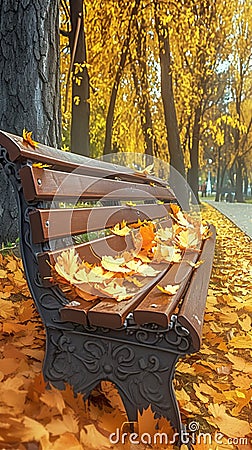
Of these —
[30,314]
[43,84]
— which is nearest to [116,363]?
[30,314]

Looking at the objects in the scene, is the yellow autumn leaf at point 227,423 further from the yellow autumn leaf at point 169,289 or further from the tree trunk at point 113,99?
the tree trunk at point 113,99

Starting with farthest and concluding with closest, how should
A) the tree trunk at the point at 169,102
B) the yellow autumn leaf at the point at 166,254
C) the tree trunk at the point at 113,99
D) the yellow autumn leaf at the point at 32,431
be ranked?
1. the tree trunk at the point at 113,99
2. the tree trunk at the point at 169,102
3. the yellow autumn leaf at the point at 166,254
4. the yellow autumn leaf at the point at 32,431

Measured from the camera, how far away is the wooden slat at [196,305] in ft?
4.35

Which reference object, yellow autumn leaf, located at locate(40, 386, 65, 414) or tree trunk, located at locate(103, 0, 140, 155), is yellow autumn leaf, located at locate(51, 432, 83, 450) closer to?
yellow autumn leaf, located at locate(40, 386, 65, 414)

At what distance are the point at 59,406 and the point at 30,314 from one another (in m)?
1.07

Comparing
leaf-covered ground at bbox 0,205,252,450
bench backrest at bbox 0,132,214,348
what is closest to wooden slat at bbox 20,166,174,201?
bench backrest at bbox 0,132,214,348

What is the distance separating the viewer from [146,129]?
10.9m

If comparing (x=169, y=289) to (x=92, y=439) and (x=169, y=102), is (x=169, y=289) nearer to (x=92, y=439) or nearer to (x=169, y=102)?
(x=92, y=439)

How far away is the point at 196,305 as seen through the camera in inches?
61.4

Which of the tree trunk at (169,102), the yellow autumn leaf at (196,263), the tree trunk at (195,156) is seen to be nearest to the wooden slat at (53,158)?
the yellow autumn leaf at (196,263)

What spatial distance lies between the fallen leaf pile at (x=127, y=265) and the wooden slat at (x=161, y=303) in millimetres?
45

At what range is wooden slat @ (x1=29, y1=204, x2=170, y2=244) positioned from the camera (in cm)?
156

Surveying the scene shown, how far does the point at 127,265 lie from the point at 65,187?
1.70ft

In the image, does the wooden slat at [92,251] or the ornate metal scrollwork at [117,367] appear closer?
the ornate metal scrollwork at [117,367]
